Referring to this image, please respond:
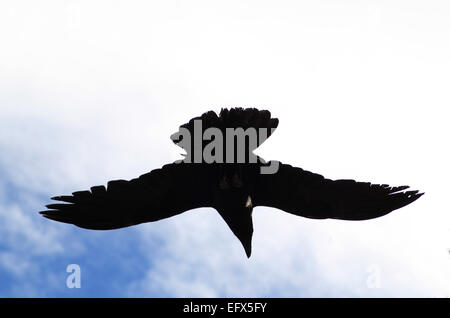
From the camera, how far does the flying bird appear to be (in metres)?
7.52

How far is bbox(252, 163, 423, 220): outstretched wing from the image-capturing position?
303 inches

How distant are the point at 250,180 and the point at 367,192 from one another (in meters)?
1.32


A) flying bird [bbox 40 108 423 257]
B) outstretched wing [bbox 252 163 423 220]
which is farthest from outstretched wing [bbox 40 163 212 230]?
outstretched wing [bbox 252 163 423 220]

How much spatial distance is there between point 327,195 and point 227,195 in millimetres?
1140

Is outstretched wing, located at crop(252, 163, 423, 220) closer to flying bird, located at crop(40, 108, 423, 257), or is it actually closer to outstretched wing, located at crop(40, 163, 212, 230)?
flying bird, located at crop(40, 108, 423, 257)

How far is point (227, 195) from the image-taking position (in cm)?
753

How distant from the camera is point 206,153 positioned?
24.3 feet

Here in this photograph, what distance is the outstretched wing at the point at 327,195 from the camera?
303 inches

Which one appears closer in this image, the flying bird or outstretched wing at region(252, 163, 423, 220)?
the flying bird

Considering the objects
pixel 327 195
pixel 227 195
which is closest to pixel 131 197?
pixel 227 195

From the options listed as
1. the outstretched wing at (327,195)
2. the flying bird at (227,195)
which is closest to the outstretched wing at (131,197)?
the flying bird at (227,195)
